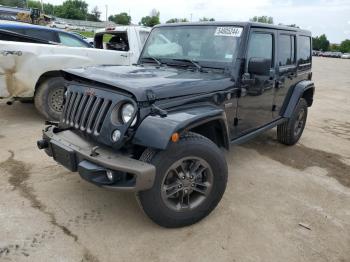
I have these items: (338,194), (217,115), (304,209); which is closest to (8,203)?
(217,115)

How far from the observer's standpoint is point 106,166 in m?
2.72

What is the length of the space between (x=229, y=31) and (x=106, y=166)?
7.17ft

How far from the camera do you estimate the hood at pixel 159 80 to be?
2.95 metres

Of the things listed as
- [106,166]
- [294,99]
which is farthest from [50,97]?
[294,99]

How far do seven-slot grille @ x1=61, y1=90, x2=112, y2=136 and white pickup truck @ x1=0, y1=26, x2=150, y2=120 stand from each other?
2.67 metres

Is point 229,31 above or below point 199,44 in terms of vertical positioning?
above

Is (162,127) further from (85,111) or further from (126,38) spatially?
(126,38)

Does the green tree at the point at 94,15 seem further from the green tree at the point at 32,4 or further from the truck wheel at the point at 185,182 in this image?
the truck wheel at the point at 185,182

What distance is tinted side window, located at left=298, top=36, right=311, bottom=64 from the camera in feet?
18.0

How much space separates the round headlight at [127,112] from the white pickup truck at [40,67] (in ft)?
11.5

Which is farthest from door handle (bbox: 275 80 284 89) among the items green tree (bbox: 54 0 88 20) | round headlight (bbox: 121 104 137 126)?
green tree (bbox: 54 0 88 20)

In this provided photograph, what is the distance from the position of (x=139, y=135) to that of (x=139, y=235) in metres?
0.94

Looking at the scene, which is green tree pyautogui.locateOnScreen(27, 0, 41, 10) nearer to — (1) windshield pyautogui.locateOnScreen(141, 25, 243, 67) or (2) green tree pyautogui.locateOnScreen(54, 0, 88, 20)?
(2) green tree pyautogui.locateOnScreen(54, 0, 88, 20)

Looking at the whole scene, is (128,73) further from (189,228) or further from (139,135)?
(189,228)
